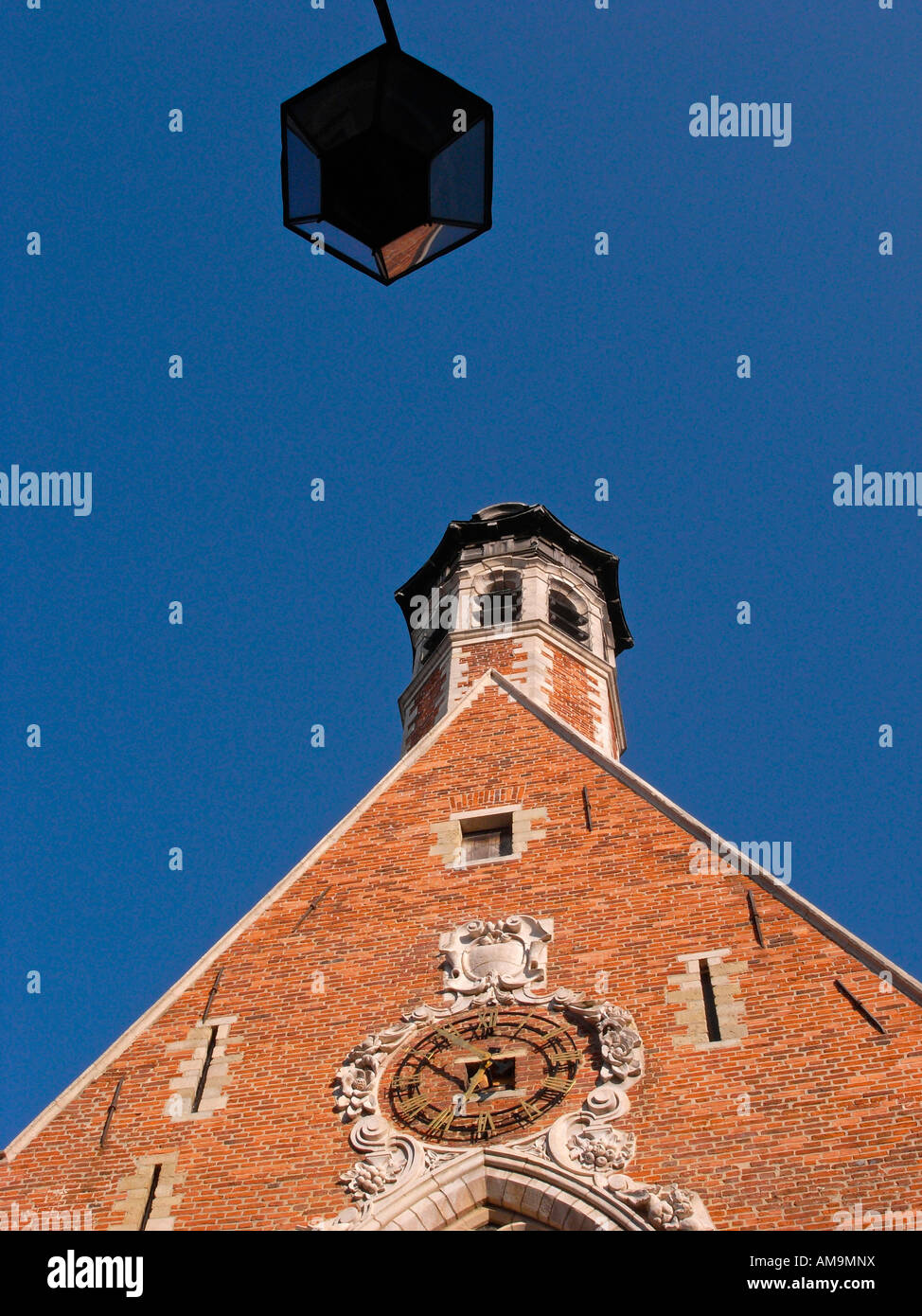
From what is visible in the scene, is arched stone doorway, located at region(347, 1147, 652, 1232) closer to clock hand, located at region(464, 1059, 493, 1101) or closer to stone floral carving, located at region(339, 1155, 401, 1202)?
stone floral carving, located at region(339, 1155, 401, 1202)

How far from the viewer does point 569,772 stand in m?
15.9

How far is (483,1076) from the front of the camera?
468 inches

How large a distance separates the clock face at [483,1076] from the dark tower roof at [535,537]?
38.3ft

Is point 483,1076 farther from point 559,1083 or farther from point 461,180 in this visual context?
point 461,180

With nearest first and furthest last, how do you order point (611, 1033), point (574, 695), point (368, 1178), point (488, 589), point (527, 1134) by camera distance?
point (368, 1178) → point (527, 1134) → point (611, 1033) → point (574, 695) → point (488, 589)

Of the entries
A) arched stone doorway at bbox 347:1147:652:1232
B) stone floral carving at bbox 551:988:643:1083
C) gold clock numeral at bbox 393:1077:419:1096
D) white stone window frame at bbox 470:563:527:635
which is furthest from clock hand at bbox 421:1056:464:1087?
white stone window frame at bbox 470:563:527:635

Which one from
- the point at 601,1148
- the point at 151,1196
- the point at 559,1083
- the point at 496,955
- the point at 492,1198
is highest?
the point at 496,955

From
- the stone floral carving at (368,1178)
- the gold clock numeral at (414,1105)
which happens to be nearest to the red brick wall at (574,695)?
the gold clock numeral at (414,1105)

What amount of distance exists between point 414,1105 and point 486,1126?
2.05 feet

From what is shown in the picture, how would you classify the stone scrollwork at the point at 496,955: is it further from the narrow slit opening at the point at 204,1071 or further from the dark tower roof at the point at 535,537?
the dark tower roof at the point at 535,537

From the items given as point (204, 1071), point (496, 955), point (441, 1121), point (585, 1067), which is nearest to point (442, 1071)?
point (441, 1121)

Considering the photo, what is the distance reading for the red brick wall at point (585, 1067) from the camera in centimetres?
1070

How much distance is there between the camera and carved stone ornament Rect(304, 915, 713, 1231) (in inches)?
416

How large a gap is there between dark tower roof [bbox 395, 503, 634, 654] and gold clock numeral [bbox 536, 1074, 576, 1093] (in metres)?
12.2
